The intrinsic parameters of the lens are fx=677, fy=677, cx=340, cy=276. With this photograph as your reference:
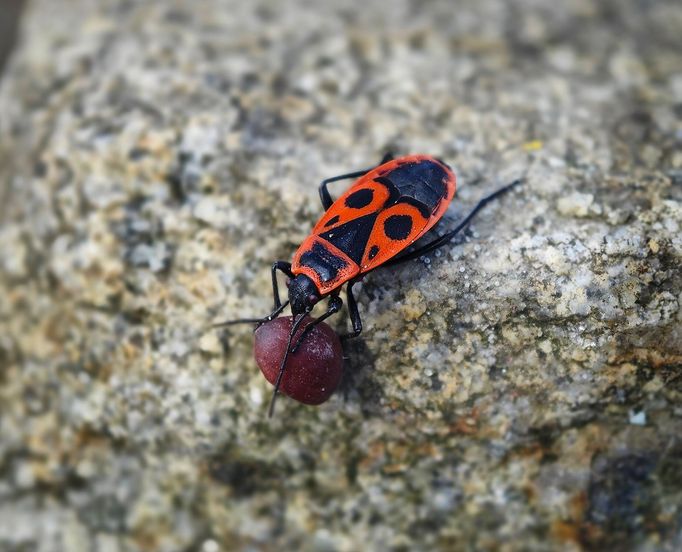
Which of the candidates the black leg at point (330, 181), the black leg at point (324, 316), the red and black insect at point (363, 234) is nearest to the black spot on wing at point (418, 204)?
the red and black insect at point (363, 234)

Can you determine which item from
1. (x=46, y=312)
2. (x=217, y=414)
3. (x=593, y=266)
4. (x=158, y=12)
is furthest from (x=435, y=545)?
(x=158, y=12)

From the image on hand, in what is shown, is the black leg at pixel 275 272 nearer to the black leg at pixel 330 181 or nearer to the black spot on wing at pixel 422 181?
the black leg at pixel 330 181

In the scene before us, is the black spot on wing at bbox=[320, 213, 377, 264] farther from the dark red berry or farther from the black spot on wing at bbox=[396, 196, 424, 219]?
the dark red berry

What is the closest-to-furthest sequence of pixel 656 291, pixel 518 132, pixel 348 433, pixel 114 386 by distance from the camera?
1. pixel 656 291
2. pixel 348 433
3. pixel 114 386
4. pixel 518 132

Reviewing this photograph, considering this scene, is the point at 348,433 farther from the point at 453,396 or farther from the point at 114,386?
the point at 114,386

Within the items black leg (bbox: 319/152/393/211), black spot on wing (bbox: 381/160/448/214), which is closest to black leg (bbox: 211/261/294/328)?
black leg (bbox: 319/152/393/211)

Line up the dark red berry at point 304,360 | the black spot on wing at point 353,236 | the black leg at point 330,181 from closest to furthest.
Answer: the dark red berry at point 304,360, the black spot on wing at point 353,236, the black leg at point 330,181
